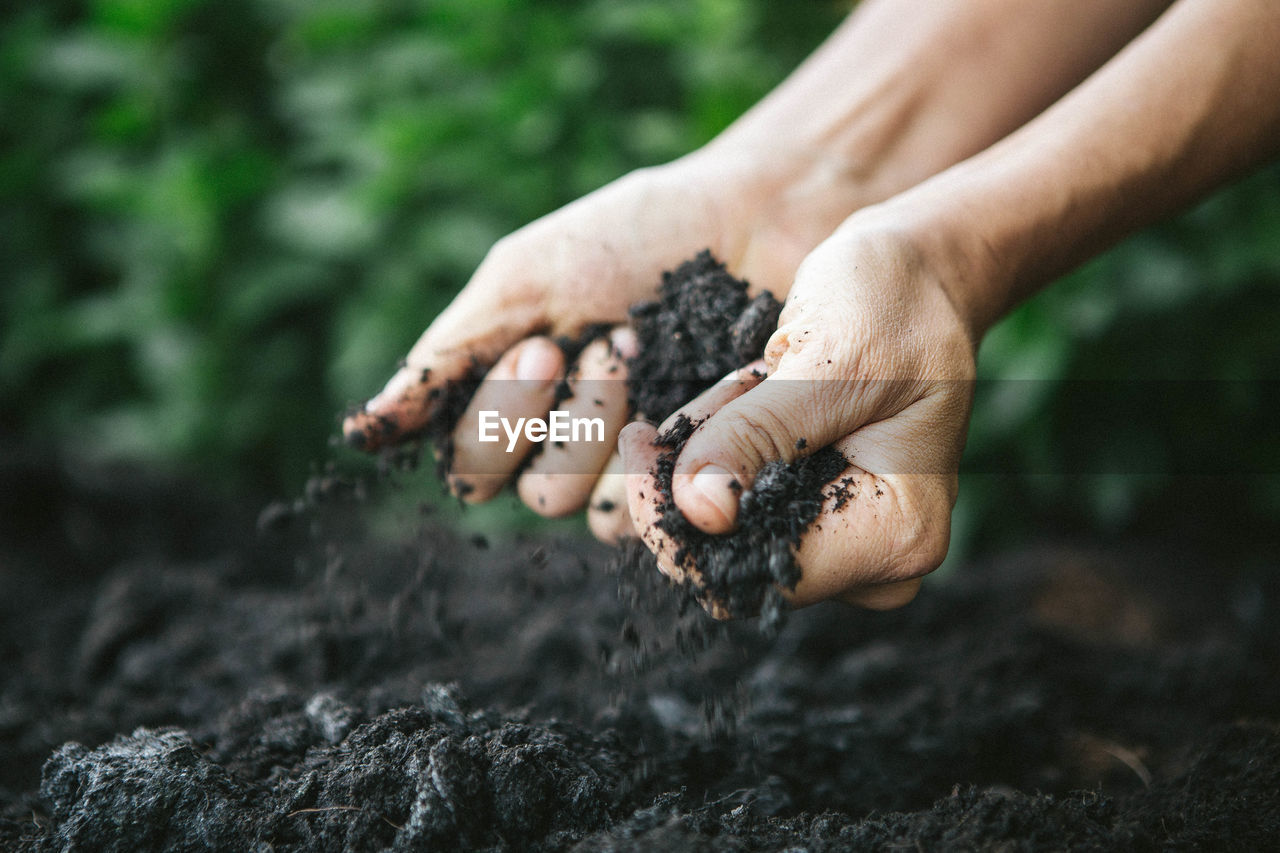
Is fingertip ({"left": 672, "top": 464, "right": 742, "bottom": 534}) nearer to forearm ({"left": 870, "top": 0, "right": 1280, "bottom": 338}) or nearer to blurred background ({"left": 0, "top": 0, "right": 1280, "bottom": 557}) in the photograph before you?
forearm ({"left": 870, "top": 0, "right": 1280, "bottom": 338})

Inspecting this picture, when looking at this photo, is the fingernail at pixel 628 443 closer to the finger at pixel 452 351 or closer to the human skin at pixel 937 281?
the human skin at pixel 937 281

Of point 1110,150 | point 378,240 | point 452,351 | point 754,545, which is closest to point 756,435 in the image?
point 754,545

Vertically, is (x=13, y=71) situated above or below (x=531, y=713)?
above

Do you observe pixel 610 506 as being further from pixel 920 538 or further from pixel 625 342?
pixel 920 538

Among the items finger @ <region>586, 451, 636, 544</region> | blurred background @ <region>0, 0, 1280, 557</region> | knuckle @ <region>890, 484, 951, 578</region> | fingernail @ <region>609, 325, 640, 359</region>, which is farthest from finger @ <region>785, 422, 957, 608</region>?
blurred background @ <region>0, 0, 1280, 557</region>

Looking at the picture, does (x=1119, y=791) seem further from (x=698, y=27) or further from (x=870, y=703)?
(x=698, y=27)

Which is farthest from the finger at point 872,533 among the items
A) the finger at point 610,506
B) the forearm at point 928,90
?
the forearm at point 928,90

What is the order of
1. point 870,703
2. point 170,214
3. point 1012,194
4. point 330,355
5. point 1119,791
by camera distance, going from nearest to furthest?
1. point 1012,194
2. point 1119,791
3. point 870,703
4. point 170,214
5. point 330,355

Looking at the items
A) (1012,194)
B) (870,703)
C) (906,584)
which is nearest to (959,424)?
(906,584)
